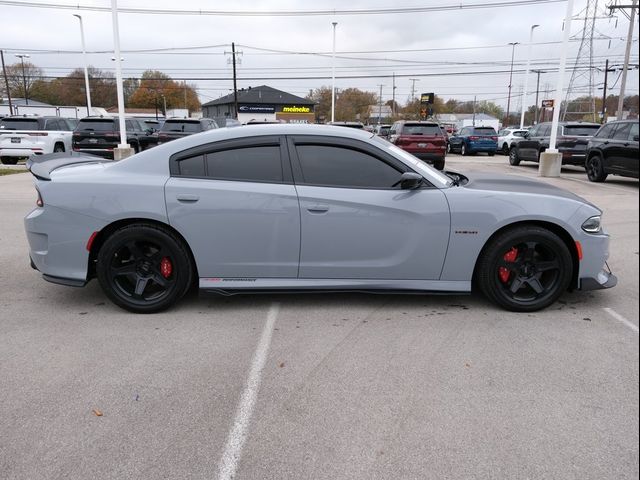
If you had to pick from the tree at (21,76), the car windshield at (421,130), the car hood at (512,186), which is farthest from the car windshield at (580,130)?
the tree at (21,76)

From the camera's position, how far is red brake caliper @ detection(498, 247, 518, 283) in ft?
14.5

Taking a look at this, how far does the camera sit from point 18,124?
1745 cm

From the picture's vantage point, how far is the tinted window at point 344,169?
14.4 feet

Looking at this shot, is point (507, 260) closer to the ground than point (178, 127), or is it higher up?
closer to the ground

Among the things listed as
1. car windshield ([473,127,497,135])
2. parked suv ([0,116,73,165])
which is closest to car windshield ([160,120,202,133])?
parked suv ([0,116,73,165])

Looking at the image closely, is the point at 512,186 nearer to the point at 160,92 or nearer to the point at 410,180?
the point at 410,180

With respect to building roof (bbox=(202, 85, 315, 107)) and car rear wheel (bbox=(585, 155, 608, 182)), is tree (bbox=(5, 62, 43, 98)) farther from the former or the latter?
car rear wheel (bbox=(585, 155, 608, 182))

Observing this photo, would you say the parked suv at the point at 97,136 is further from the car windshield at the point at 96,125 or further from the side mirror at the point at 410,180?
the side mirror at the point at 410,180

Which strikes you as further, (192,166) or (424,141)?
(424,141)

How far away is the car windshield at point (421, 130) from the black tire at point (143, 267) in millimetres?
15337

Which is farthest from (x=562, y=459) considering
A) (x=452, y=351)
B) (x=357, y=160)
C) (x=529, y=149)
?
(x=529, y=149)

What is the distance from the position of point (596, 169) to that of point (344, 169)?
A: 12100 mm

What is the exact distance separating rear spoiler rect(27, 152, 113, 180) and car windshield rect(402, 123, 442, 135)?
47.5ft

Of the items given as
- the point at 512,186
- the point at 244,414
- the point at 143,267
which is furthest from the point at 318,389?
Result: the point at 512,186
